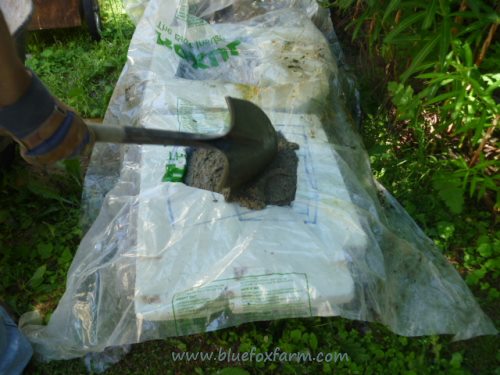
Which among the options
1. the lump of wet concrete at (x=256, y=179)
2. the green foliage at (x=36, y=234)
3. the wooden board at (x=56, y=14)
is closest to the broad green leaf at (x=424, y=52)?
the lump of wet concrete at (x=256, y=179)

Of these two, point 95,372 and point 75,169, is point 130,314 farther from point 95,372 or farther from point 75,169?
point 75,169

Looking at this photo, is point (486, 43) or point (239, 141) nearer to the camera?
point (239, 141)

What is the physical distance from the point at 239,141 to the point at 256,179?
203 millimetres

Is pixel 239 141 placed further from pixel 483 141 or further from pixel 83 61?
pixel 83 61

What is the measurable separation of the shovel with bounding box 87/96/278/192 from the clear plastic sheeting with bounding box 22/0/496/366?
0.53ft

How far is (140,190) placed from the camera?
1979 mm

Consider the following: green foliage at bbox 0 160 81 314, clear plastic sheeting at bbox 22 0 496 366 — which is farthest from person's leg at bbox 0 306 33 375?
green foliage at bbox 0 160 81 314

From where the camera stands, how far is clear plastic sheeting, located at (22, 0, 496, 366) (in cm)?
169

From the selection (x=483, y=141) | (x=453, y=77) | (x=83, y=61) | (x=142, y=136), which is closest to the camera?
(x=142, y=136)

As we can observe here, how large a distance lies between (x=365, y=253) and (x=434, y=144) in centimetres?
95

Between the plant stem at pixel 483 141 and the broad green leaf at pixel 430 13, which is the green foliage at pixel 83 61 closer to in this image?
the broad green leaf at pixel 430 13

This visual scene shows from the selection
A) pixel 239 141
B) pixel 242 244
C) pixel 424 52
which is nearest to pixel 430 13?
pixel 424 52

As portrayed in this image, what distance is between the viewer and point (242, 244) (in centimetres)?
177

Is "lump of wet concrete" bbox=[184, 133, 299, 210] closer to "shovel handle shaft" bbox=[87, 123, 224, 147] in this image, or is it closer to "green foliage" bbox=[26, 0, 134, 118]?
"shovel handle shaft" bbox=[87, 123, 224, 147]
